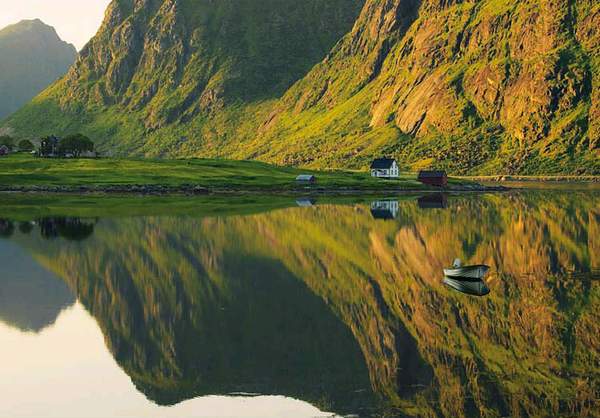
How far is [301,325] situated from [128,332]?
9142 millimetres

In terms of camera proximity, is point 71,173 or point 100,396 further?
point 71,173

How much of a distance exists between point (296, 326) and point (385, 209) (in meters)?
85.1

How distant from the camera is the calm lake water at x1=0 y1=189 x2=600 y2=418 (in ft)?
100

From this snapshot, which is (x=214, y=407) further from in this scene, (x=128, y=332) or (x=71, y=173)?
(x=71, y=173)

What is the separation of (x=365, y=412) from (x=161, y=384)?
9.26 meters

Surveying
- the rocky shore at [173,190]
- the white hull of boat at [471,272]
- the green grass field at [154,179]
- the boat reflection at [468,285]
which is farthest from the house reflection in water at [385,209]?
the white hull of boat at [471,272]

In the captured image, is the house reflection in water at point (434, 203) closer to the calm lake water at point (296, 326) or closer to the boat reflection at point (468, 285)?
the calm lake water at point (296, 326)

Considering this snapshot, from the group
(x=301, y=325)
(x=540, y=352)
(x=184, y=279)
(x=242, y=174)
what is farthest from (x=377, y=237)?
(x=242, y=174)

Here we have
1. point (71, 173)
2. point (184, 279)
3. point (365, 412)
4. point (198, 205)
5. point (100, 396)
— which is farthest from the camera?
point (71, 173)

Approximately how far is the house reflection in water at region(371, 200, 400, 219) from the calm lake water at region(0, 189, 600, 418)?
1084 inches

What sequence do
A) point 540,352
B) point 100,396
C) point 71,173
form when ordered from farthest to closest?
point 71,173 → point 540,352 → point 100,396

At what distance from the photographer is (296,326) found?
4144 centimetres

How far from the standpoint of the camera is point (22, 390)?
32594 millimetres

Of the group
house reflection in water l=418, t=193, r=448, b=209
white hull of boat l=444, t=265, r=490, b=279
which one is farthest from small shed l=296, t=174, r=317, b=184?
white hull of boat l=444, t=265, r=490, b=279
